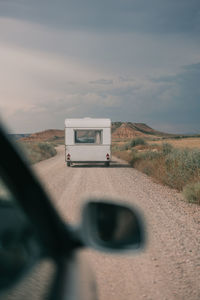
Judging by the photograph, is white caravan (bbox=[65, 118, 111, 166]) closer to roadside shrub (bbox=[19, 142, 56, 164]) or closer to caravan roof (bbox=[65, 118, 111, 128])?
caravan roof (bbox=[65, 118, 111, 128])

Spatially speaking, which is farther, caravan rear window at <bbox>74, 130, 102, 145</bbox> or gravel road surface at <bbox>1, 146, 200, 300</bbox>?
caravan rear window at <bbox>74, 130, 102, 145</bbox>

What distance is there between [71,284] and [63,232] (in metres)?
0.25

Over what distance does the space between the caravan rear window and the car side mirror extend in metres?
17.9

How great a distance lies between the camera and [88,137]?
22.2 metres

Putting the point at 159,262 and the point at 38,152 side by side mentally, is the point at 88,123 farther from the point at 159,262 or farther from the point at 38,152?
the point at 159,262

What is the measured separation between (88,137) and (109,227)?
66.7 feet

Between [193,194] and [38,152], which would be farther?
[38,152]

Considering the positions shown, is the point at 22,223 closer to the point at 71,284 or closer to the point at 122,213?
the point at 71,284

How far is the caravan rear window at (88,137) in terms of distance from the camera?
2028 cm

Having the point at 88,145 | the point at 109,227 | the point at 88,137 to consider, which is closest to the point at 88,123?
the point at 88,145

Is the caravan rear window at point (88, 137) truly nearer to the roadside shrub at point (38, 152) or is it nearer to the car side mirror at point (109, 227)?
the roadside shrub at point (38, 152)

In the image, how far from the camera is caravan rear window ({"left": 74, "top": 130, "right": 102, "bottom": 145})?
20.3 metres

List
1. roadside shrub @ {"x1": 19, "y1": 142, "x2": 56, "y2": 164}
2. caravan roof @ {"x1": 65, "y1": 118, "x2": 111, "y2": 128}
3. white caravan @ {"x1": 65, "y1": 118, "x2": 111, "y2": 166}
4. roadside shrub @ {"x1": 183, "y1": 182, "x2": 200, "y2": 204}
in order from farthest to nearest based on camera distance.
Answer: roadside shrub @ {"x1": 19, "y1": 142, "x2": 56, "y2": 164}
caravan roof @ {"x1": 65, "y1": 118, "x2": 111, "y2": 128}
white caravan @ {"x1": 65, "y1": 118, "x2": 111, "y2": 166}
roadside shrub @ {"x1": 183, "y1": 182, "x2": 200, "y2": 204}

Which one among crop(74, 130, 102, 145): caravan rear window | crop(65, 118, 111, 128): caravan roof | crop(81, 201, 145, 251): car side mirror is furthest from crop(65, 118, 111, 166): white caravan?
crop(81, 201, 145, 251): car side mirror
